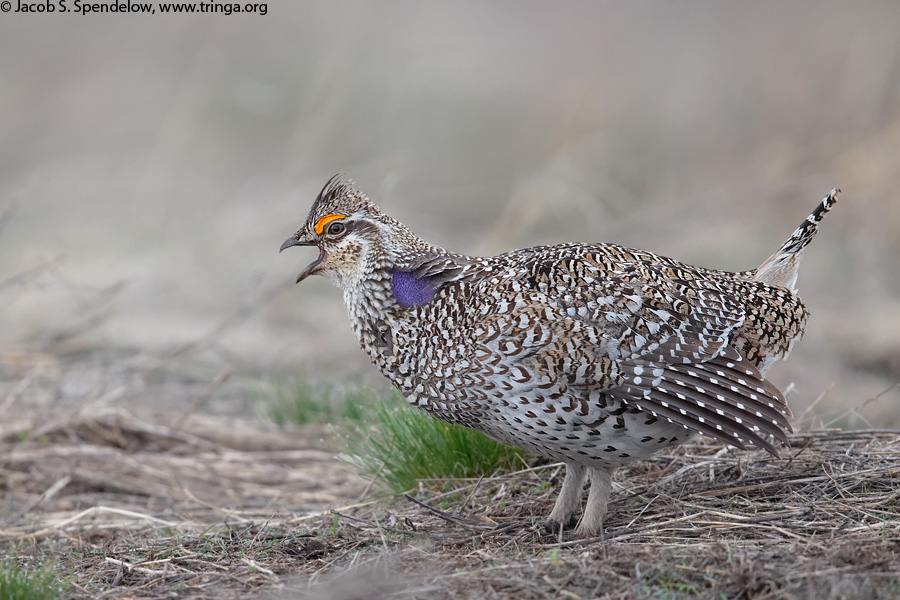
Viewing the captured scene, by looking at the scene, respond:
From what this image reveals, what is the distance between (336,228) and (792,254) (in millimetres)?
2052

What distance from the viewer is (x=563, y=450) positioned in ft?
12.2

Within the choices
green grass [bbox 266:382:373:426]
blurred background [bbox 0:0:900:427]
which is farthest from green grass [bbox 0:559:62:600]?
green grass [bbox 266:382:373:426]

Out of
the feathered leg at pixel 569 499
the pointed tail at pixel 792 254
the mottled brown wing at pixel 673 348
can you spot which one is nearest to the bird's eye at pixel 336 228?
the mottled brown wing at pixel 673 348

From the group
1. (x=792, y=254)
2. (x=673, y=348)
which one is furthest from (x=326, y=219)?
(x=792, y=254)

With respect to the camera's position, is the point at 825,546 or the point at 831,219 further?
the point at 831,219

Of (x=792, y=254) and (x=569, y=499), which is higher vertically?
A: (x=792, y=254)

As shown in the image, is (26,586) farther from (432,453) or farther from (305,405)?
(305,405)

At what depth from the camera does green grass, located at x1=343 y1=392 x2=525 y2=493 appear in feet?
15.3

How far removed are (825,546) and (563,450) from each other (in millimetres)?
983

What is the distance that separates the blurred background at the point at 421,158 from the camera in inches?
318

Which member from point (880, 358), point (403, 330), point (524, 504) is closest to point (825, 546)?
point (524, 504)

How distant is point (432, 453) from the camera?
4668mm

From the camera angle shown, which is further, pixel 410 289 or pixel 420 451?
pixel 420 451

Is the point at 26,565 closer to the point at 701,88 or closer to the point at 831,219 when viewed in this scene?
the point at 831,219
